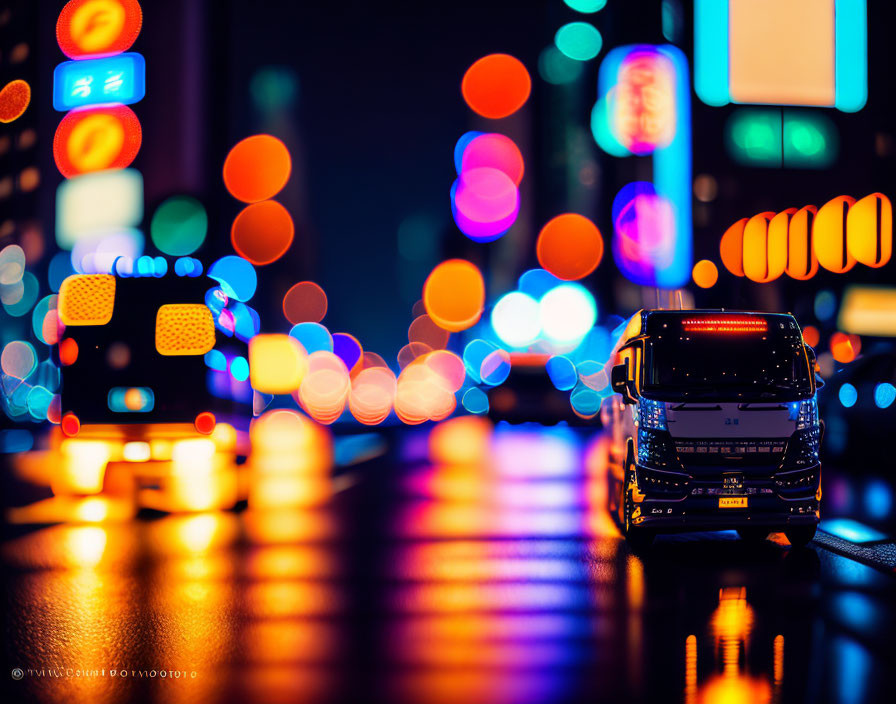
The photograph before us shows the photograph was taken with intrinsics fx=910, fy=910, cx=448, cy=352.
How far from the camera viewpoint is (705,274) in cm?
6619

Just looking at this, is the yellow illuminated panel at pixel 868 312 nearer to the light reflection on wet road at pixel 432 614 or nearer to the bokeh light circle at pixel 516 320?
the light reflection on wet road at pixel 432 614

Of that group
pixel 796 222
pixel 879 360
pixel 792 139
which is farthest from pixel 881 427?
pixel 792 139

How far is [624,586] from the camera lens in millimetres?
7012

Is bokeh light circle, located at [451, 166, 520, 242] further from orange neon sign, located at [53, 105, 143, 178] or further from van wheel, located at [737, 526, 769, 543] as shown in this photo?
van wheel, located at [737, 526, 769, 543]

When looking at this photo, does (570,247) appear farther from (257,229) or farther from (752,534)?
(752,534)

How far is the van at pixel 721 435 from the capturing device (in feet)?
26.8

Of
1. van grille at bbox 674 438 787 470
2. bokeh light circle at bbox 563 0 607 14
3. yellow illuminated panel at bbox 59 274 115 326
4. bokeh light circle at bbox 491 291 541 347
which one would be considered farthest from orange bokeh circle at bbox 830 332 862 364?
bokeh light circle at bbox 563 0 607 14

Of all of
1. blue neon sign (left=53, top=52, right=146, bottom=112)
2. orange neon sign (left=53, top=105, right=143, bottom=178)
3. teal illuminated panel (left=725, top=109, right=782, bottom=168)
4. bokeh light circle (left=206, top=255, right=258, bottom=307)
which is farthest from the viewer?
bokeh light circle (left=206, top=255, right=258, bottom=307)

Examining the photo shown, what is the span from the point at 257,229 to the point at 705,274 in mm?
61765

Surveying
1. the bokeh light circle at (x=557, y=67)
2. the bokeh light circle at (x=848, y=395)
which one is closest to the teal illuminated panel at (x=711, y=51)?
the bokeh light circle at (x=848, y=395)

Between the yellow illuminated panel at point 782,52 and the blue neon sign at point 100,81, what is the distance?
29.7 m

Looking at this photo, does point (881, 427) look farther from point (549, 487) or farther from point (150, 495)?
point (150, 495)

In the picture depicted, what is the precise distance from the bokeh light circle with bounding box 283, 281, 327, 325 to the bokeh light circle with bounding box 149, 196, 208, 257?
101m

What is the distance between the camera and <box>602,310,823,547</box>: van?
816 centimetres
